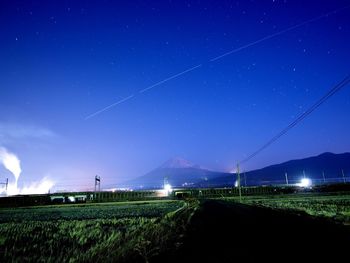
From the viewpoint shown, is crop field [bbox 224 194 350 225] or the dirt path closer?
the dirt path

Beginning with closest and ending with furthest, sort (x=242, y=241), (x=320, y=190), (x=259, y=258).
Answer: (x=259, y=258), (x=242, y=241), (x=320, y=190)

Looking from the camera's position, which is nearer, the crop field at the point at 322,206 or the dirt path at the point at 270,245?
the dirt path at the point at 270,245

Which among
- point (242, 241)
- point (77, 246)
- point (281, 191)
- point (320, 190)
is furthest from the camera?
point (281, 191)

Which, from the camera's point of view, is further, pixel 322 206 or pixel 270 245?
pixel 322 206

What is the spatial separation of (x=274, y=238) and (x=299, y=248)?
6.59ft

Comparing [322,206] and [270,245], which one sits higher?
[322,206]

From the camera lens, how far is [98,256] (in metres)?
8.53

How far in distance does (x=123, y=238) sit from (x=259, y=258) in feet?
19.3

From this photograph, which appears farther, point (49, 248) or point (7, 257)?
point (49, 248)

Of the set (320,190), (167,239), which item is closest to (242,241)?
(167,239)

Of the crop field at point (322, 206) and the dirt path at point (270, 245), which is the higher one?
the crop field at point (322, 206)

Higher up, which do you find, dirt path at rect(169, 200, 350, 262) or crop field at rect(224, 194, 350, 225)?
crop field at rect(224, 194, 350, 225)

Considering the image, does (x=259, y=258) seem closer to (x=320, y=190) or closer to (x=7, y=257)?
(x=7, y=257)

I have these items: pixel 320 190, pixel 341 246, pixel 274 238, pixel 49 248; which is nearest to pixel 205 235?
pixel 274 238
